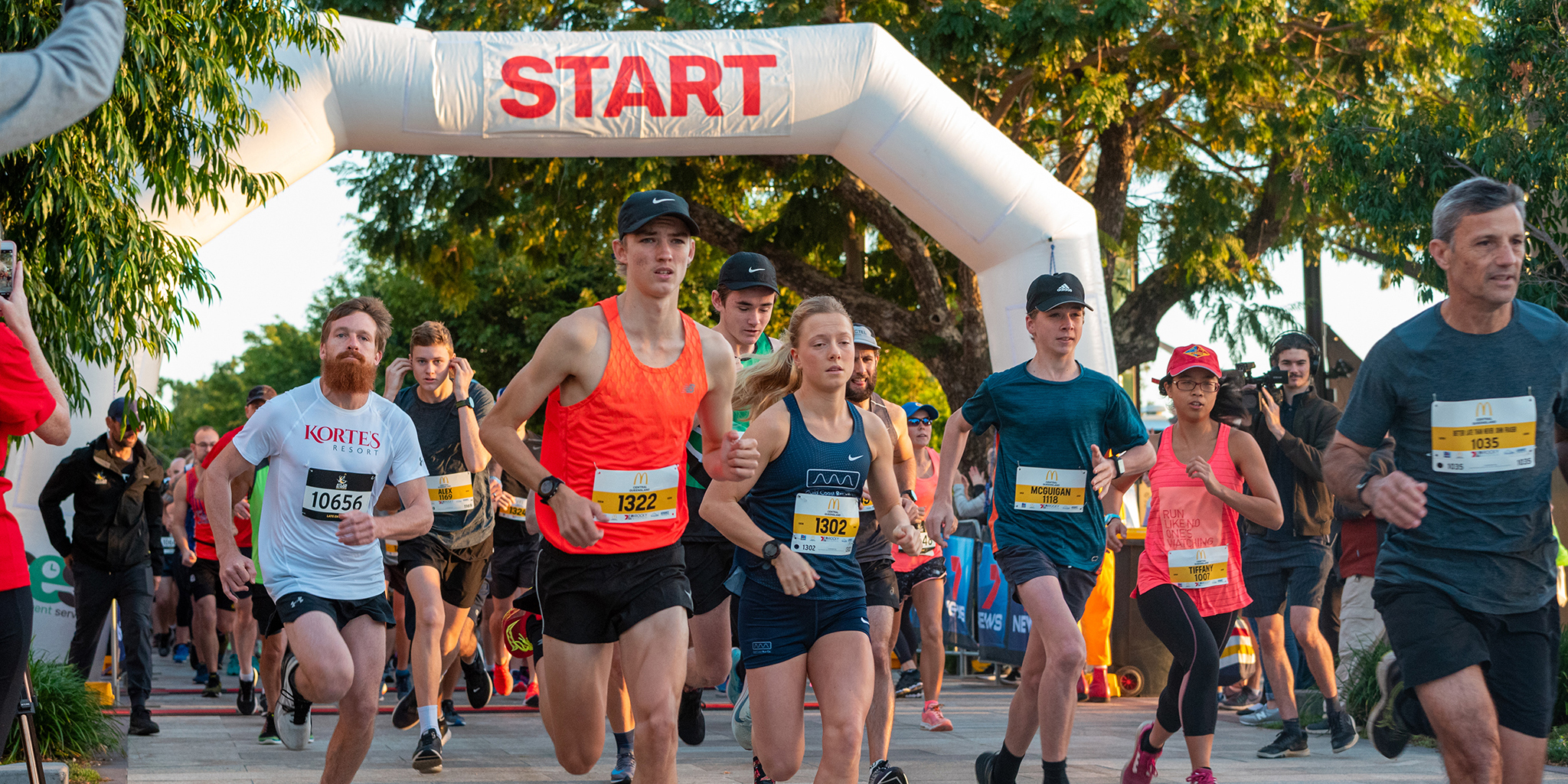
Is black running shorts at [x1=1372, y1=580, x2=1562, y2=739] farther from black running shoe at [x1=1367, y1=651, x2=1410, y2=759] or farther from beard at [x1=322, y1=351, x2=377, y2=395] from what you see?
beard at [x1=322, y1=351, x2=377, y2=395]

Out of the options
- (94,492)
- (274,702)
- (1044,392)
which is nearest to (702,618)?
(1044,392)

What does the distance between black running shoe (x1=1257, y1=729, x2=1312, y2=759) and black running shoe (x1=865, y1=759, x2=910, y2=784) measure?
259 centimetres

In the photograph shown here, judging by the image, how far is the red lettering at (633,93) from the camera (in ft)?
36.2

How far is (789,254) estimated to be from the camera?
59.6ft

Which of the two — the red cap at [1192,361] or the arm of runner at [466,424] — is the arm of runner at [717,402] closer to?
the red cap at [1192,361]

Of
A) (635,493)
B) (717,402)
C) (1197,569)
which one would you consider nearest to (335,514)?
(635,493)

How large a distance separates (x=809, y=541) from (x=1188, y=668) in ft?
6.67

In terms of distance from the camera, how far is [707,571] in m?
6.48

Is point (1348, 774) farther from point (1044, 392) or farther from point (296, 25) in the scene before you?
point (296, 25)

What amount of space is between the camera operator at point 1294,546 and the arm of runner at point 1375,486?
380 centimetres

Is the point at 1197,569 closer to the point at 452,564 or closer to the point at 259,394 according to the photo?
the point at 452,564

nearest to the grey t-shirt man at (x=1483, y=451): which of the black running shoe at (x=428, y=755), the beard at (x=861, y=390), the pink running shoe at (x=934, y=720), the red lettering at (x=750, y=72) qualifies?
the beard at (x=861, y=390)

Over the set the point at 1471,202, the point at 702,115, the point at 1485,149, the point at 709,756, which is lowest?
the point at 709,756

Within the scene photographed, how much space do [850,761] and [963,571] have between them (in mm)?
7816
